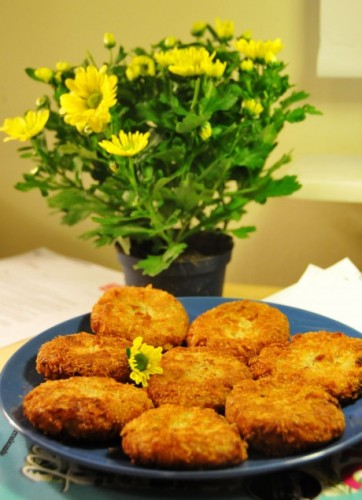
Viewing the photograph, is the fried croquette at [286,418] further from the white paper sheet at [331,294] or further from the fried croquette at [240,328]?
the white paper sheet at [331,294]

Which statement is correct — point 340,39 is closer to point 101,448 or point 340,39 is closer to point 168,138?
point 168,138

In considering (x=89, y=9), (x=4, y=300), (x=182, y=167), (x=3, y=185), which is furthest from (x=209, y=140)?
(x=3, y=185)

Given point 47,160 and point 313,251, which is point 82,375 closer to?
point 47,160

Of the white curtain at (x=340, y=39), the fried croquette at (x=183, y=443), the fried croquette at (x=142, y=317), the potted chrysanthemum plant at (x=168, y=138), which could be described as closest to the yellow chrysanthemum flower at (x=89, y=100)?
the potted chrysanthemum plant at (x=168, y=138)

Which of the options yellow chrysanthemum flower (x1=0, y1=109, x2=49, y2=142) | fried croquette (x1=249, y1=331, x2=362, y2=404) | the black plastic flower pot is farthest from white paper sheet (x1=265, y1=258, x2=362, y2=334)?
yellow chrysanthemum flower (x1=0, y1=109, x2=49, y2=142)

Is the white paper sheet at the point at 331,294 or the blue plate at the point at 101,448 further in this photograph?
the white paper sheet at the point at 331,294

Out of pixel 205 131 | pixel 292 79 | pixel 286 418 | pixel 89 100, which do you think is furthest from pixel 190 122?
pixel 292 79
